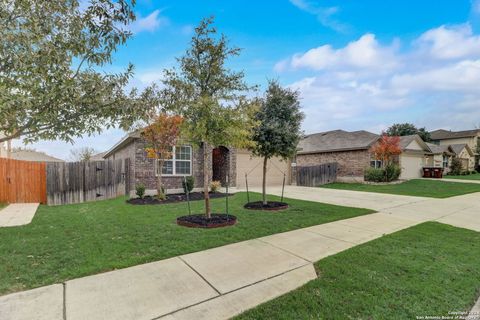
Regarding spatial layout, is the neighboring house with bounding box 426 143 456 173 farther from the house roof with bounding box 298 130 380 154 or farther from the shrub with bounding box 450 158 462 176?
the house roof with bounding box 298 130 380 154

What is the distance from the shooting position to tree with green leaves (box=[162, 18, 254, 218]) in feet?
19.6

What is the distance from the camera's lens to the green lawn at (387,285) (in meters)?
2.79

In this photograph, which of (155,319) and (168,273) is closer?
(155,319)

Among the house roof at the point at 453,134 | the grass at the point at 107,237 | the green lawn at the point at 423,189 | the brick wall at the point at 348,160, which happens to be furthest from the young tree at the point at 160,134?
the house roof at the point at 453,134

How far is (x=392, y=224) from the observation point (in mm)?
6723

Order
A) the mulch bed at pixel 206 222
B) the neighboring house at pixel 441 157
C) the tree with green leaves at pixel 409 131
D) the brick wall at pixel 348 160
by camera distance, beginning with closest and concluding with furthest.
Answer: the mulch bed at pixel 206 222 < the brick wall at pixel 348 160 < the neighboring house at pixel 441 157 < the tree with green leaves at pixel 409 131

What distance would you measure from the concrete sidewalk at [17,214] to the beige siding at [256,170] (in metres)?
10.4

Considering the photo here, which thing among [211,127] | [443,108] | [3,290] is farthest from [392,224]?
[443,108]

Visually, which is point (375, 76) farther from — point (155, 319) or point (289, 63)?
point (155, 319)

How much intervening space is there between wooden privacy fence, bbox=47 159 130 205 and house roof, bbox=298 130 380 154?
12.8 m

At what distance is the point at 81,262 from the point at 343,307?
3798 mm

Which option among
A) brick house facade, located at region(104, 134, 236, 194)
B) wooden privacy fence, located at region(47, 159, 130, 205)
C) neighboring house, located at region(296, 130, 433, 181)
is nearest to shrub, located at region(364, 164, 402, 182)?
neighboring house, located at region(296, 130, 433, 181)

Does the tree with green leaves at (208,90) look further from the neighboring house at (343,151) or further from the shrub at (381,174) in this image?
the shrub at (381,174)

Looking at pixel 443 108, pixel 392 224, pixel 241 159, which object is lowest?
pixel 392 224
